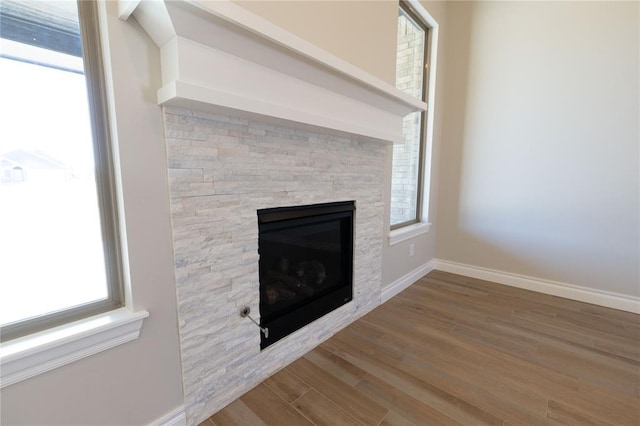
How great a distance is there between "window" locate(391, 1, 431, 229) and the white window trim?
0.03m

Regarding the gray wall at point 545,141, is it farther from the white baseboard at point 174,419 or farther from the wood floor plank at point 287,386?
the white baseboard at point 174,419

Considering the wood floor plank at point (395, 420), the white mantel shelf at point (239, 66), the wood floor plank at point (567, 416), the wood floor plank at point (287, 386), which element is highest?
the white mantel shelf at point (239, 66)

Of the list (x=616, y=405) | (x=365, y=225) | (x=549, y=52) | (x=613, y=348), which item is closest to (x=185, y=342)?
(x=365, y=225)

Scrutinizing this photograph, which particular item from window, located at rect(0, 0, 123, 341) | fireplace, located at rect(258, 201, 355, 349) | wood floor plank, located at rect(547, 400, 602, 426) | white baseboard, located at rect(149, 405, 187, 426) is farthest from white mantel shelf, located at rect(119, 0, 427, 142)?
wood floor plank, located at rect(547, 400, 602, 426)

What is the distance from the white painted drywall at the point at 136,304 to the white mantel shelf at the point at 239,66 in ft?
0.26

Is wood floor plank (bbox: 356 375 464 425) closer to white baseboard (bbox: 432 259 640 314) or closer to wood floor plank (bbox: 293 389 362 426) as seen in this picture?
wood floor plank (bbox: 293 389 362 426)

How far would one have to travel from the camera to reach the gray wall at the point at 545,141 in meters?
2.41

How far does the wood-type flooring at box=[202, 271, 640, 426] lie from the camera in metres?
1.39

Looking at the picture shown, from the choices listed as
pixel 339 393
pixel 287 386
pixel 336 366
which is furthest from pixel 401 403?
pixel 287 386

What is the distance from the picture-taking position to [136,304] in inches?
42.4

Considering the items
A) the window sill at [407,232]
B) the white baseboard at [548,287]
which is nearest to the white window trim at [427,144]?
the window sill at [407,232]

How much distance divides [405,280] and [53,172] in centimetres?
278

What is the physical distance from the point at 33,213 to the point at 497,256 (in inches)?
143

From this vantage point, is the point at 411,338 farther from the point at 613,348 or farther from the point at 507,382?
the point at 613,348
